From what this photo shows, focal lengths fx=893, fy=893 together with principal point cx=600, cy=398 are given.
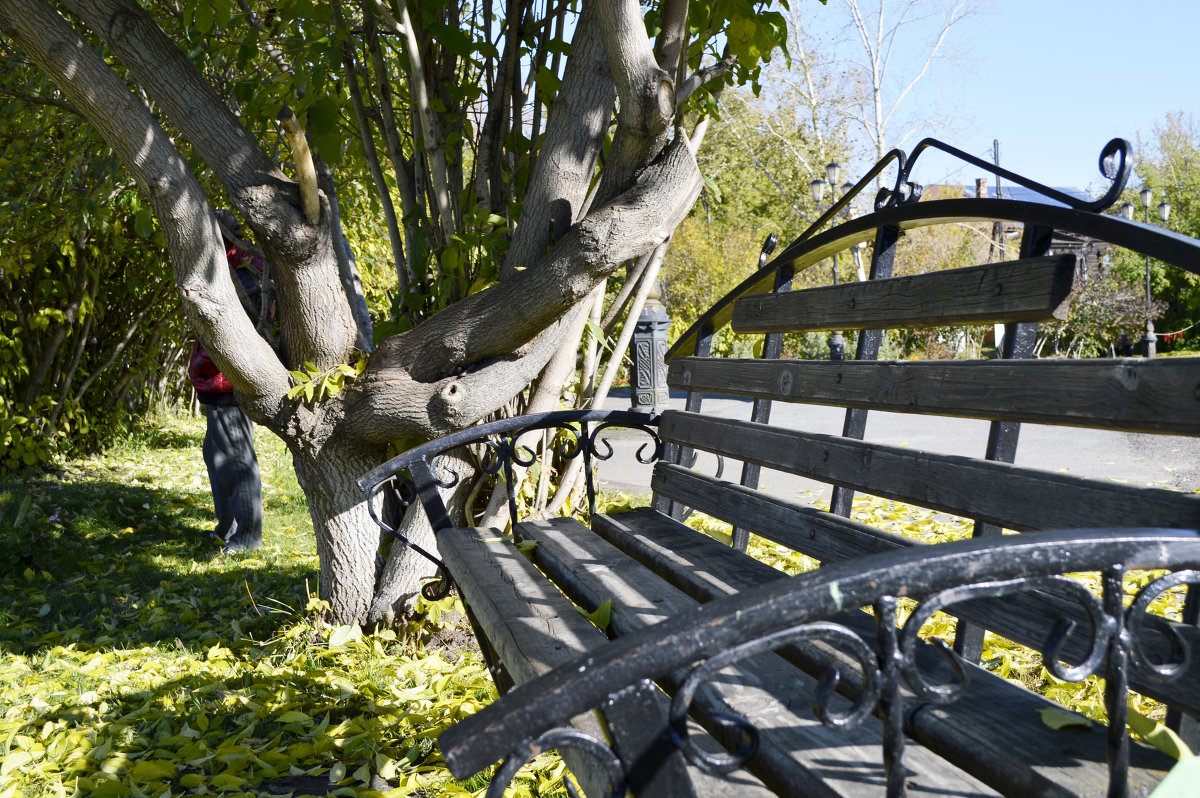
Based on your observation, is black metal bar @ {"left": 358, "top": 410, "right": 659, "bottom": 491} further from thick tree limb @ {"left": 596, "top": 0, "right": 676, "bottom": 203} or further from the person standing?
the person standing

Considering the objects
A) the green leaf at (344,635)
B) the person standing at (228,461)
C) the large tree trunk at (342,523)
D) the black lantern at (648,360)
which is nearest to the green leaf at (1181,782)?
the large tree trunk at (342,523)

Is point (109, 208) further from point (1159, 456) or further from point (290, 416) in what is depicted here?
point (1159, 456)

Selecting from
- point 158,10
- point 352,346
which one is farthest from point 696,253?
point 352,346

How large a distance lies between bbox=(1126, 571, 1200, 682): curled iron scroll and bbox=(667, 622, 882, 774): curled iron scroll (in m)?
0.37

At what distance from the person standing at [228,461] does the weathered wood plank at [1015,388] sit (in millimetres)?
3802

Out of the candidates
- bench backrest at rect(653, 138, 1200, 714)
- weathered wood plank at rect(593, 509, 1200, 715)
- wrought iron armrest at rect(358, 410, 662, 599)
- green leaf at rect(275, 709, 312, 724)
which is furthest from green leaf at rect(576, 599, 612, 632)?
green leaf at rect(275, 709, 312, 724)

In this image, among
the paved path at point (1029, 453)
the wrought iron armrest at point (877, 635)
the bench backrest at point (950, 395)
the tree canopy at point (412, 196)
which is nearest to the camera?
the wrought iron armrest at point (877, 635)

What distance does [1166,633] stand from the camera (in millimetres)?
1287

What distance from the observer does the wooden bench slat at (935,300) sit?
1.73 m

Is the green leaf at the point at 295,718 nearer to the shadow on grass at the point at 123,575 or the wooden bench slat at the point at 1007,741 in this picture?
the shadow on grass at the point at 123,575

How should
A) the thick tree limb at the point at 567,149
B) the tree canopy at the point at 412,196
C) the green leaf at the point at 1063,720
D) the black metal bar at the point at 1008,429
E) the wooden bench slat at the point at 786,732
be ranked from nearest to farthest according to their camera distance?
the wooden bench slat at the point at 786,732 < the green leaf at the point at 1063,720 < the black metal bar at the point at 1008,429 < the tree canopy at the point at 412,196 < the thick tree limb at the point at 567,149

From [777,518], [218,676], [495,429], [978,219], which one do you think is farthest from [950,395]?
[218,676]

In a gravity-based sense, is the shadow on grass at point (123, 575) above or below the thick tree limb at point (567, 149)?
below

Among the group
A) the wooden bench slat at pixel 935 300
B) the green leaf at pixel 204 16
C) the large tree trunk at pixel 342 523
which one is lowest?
the large tree trunk at pixel 342 523
